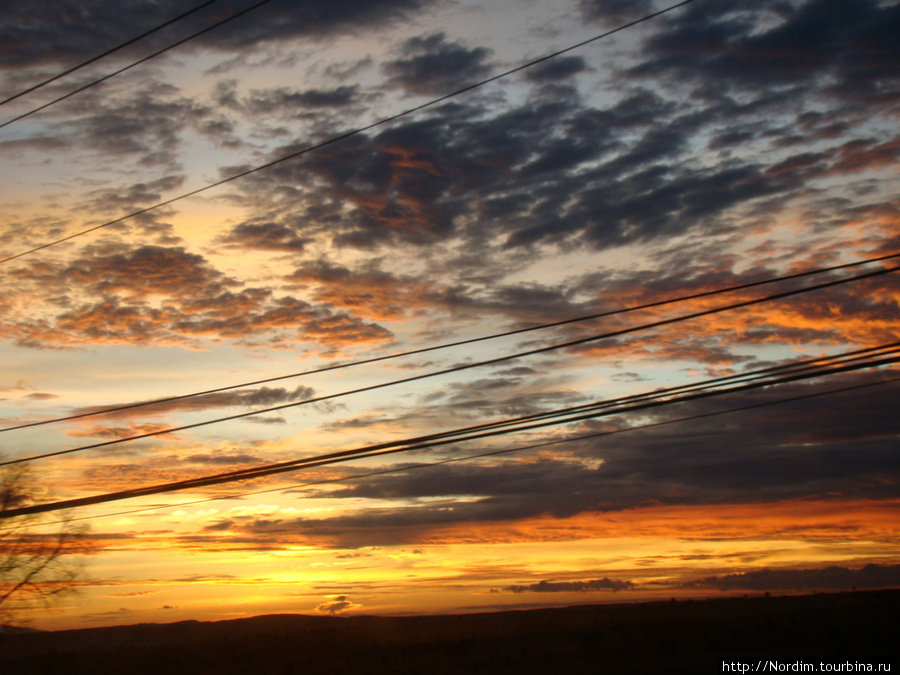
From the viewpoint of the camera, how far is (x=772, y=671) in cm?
2677

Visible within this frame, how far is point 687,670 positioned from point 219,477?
24980mm

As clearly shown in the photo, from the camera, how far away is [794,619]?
42.2 m

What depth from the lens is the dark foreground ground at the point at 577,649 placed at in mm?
32250

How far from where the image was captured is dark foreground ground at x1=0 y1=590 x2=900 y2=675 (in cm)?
3225

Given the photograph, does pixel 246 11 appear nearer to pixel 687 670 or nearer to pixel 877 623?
pixel 687 670

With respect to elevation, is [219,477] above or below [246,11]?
below

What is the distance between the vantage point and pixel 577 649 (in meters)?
40.9

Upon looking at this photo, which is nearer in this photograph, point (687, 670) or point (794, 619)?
point (687, 670)

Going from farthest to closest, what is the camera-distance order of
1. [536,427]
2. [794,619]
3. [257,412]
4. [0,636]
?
[0,636]
[794,619]
[257,412]
[536,427]

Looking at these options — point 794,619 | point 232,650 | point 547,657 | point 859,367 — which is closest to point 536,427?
point 859,367

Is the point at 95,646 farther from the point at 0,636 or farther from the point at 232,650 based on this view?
the point at 232,650

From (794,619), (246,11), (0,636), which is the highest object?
(246,11)

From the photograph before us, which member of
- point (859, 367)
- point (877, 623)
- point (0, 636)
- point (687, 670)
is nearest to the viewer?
→ point (859, 367)

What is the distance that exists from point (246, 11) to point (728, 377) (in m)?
9.59
